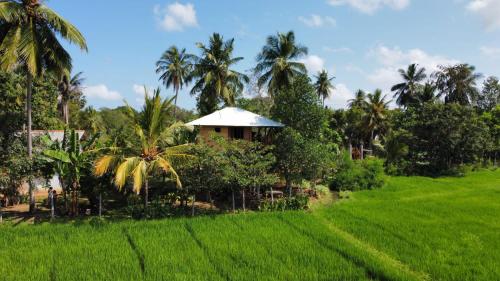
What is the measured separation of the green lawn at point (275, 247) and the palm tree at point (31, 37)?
18.4 ft

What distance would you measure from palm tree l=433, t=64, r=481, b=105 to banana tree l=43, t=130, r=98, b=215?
36.5m

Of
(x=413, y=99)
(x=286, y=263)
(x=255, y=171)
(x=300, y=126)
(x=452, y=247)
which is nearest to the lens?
(x=286, y=263)

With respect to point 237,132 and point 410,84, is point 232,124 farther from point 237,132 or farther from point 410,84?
point 410,84

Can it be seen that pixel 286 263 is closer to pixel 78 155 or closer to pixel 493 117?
pixel 78 155

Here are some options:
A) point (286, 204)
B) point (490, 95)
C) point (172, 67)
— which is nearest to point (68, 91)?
point (172, 67)

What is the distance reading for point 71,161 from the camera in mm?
13922

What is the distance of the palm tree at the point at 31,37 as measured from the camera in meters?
13.5

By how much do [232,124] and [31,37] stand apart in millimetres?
9095

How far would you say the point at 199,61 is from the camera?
86.1 ft

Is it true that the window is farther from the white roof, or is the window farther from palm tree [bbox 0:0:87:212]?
palm tree [bbox 0:0:87:212]

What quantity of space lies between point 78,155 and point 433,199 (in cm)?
1522

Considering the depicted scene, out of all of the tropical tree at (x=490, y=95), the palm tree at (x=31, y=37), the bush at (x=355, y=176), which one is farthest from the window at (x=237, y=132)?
the tropical tree at (x=490, y=95)

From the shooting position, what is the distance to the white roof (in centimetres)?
1816

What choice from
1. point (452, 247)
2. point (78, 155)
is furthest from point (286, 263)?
point (78, 155)
